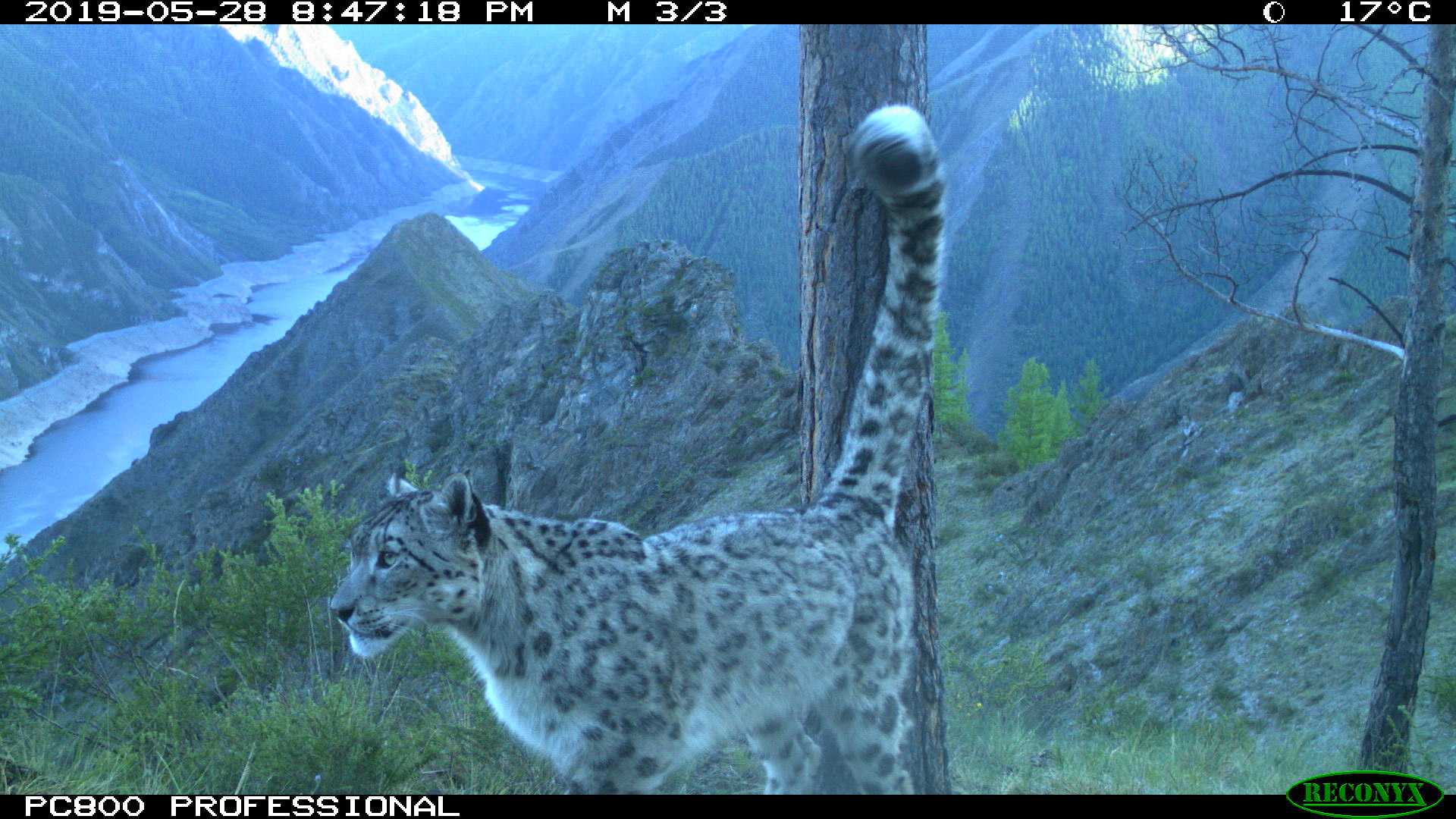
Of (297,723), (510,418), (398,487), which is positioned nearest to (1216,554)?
(297,723)

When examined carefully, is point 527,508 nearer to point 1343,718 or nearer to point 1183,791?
point 1343,718

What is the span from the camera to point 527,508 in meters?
35.9

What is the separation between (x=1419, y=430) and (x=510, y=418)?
1398 inches

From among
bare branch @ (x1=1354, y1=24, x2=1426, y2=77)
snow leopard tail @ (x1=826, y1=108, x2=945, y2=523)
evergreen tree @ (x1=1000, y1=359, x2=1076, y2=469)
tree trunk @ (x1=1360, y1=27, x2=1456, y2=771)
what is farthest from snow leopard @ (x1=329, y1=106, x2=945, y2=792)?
evergreen tree @ (x1=1000, y1=359, x2=1076, y2=469)

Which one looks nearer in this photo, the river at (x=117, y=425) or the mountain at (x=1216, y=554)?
the mountain at (x=1216, y=554)

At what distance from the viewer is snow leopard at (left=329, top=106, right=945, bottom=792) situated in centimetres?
592

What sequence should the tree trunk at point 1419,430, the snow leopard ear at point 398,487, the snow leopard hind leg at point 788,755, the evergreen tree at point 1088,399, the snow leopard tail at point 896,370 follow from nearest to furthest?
1. the snow leopard ear at point 398,487
2. the snow leopard tail at point 896,370
3. the snow leopard hind leg at point 788,755
4. the tree trunk at point 1419,430
5. the evergreen tree at point 1088,399

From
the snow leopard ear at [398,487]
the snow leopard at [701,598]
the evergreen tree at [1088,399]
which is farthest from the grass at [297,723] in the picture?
the evergreen tree at [1088,399]

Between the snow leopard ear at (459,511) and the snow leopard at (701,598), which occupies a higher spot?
the snow leopard ear at (459,511)

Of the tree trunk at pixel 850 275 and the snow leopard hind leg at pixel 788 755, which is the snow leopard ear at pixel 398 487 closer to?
the snow leopard hind leg at pixel 788 755

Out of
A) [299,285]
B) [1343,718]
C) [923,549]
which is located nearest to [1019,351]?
[299,285]

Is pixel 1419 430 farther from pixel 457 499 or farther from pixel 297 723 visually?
pixel 297 723

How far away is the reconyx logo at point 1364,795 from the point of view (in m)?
6.73

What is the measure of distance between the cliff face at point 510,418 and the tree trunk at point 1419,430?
10.6m
